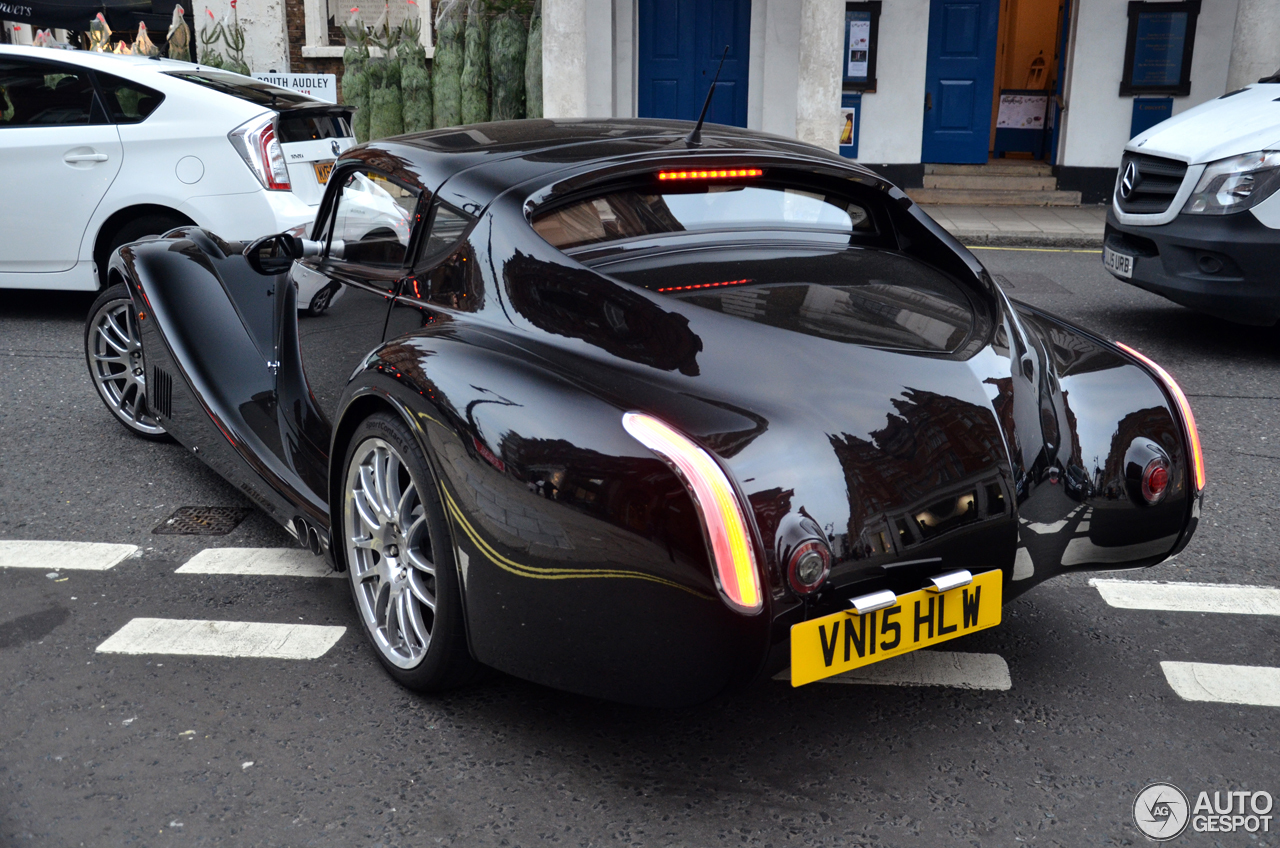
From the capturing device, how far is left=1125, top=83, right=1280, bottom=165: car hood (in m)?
6.11

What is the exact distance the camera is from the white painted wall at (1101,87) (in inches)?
527

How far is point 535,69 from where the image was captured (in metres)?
13.8

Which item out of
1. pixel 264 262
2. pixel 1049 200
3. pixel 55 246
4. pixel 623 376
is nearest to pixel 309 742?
pixel 623 376

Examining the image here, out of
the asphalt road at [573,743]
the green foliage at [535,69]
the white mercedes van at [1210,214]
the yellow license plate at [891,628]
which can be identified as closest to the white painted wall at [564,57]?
the green foliage at [535,69]

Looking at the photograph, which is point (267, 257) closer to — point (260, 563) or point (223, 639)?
point (260, 563)

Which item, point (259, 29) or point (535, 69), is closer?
point (535, 69)

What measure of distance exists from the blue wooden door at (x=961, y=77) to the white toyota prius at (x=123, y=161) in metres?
9.46

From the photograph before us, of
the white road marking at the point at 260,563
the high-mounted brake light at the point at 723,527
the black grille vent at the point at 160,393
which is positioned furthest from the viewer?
the black grille vent at the point at 160,393

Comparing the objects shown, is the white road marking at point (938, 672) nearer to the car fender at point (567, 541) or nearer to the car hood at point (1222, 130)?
the car fender at point (567, 541)

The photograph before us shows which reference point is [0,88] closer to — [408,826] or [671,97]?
[408,826]

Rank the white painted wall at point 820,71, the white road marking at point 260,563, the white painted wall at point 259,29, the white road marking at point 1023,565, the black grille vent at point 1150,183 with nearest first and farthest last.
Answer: the white road marking at point 1023,565 < the white road marking at point 260,563 < the black grille vent at point 1150,183 < the white painted wall at point 820,71 < the white painted wall at point 259,29

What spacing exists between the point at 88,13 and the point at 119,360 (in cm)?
1319

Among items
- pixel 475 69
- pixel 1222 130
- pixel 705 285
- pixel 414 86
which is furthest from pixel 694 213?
pixel 414 86

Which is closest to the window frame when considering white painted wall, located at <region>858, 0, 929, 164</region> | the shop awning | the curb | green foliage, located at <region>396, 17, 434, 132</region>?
Result: the curb
